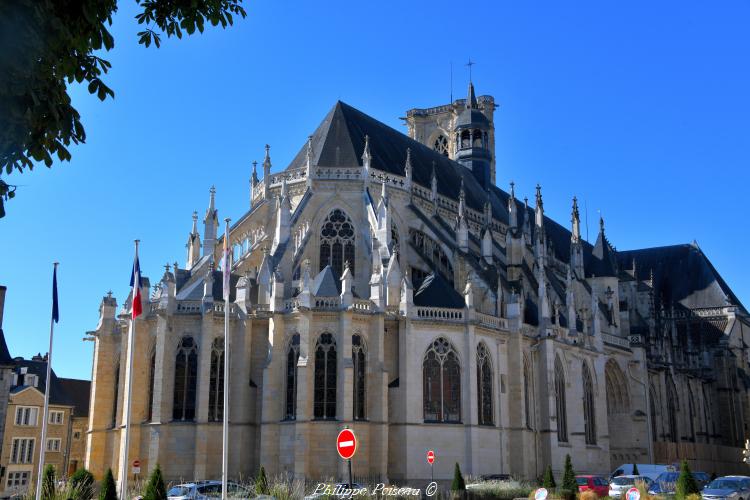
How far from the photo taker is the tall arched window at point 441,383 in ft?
116

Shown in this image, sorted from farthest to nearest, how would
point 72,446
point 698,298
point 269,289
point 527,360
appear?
point 698,298
point 72,446
point 527,360
point 269,289

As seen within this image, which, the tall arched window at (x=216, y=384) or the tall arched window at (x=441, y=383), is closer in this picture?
the tall arched window at (x=216, y=384)

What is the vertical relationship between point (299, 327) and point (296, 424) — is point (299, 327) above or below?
above

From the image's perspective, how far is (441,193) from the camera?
47.0 meters

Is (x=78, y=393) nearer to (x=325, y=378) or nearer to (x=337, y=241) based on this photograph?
(x=337, y=241)

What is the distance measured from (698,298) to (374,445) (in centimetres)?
4485

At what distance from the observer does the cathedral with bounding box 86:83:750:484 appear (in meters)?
33.8

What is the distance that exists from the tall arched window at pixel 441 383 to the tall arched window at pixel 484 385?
139cm

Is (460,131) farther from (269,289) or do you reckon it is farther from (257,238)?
(269,289)

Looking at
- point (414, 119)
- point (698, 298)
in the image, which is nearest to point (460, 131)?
point (414, 119)

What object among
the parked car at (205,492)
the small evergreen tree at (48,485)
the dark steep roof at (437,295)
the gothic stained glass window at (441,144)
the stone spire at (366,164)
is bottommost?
the parked car at (205,492)

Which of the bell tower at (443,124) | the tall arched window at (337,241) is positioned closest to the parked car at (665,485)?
the tall arched window at (337,241)

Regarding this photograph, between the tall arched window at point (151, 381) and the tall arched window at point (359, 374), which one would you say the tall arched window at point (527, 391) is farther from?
the tall arched window at point (151, 381)

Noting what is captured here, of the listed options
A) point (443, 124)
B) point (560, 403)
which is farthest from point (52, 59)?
point (443, 124)
